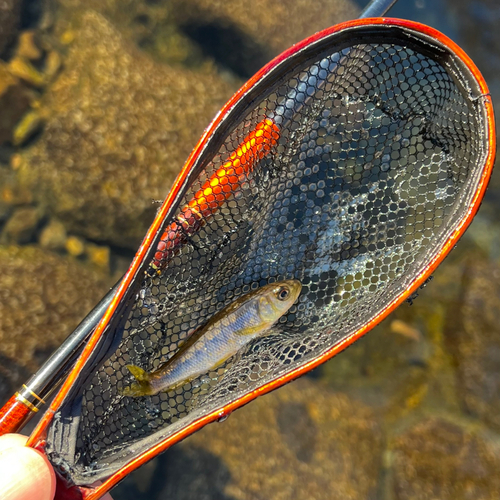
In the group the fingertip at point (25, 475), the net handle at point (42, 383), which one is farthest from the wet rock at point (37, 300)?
the fingertip at point (25, 475)

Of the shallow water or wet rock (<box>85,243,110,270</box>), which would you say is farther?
wet rock (<box>85,243,110,270</box>)

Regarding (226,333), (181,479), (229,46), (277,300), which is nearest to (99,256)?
(181,479)

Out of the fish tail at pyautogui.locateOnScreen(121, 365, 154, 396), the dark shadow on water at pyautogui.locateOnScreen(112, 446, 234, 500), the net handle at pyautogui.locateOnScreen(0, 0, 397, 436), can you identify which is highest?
the fish tail at pyautogui.locateOnScreen(121, 365, 154, 396)

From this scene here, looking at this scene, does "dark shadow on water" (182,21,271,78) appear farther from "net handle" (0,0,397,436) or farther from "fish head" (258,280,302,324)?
"net handle" (0,0,397,436)

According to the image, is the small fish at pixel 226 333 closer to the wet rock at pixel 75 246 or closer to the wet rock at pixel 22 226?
the wet rock at pixel 75 246

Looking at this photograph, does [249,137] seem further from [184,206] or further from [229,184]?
[184,206]

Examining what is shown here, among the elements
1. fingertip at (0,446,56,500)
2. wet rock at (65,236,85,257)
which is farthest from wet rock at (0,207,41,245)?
fingertip at (0,446,56,500)

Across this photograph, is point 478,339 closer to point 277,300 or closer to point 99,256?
point 277,300
